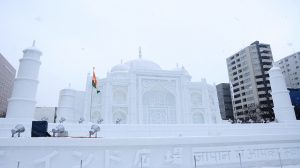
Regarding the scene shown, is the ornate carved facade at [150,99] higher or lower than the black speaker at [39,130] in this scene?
higher

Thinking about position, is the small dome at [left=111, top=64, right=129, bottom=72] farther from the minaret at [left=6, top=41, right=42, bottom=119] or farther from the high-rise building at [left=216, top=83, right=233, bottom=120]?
the high-rise building at [left=216, top=83, right=233, bottom=120]

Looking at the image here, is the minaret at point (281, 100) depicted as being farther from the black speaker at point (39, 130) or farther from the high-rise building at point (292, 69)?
the high-rise building at point (292, 69)

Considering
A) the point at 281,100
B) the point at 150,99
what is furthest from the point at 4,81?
the point at 281,100

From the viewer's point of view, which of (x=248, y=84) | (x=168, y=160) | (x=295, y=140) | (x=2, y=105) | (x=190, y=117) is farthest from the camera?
(x=2, y=105)

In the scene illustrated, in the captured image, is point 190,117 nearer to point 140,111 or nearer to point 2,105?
point 140,111

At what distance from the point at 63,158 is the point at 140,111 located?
16.3 m

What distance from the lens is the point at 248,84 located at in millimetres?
55812

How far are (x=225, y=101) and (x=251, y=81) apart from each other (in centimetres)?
1059

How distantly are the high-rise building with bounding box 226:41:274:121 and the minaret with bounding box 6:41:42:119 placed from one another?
147ft

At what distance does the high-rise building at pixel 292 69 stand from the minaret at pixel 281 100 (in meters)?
44.7

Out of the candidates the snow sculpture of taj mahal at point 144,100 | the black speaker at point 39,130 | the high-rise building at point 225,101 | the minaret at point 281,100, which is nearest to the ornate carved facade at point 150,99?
the snow sculpture of taj mahal at point 144,100

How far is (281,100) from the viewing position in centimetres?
1884

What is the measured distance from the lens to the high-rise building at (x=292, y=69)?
184ft

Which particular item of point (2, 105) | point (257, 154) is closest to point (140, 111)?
point (257, 154)
